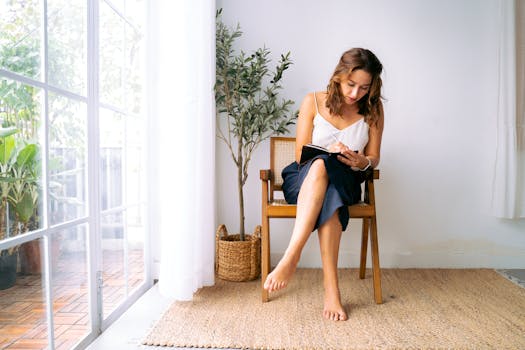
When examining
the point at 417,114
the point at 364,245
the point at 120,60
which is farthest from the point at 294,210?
the point at 417,114

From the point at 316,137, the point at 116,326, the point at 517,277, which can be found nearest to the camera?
the point at 116,326

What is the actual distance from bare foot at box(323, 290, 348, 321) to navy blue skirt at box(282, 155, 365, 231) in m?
0.29

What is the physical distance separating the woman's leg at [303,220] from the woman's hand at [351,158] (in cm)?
12

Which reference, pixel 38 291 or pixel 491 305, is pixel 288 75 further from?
pixel 38 291

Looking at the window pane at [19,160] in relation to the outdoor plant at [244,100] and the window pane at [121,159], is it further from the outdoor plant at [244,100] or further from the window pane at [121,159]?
the outdoor plant at [244,100]

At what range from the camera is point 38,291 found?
1123 millimetres

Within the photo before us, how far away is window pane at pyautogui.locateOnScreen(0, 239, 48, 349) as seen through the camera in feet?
3.19

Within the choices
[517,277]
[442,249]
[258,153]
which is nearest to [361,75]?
[258,153]

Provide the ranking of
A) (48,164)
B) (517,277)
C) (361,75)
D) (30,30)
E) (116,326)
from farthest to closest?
(517,277)
(361,75)
(116,326)
(48,164)
(30,30)

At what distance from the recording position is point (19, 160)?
3.40 ft

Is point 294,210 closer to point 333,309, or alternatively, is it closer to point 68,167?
point 333,309

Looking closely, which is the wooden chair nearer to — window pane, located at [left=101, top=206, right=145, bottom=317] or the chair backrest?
the chair backrest

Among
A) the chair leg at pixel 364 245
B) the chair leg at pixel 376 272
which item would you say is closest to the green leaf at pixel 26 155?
the chair leg at pixel 376 272

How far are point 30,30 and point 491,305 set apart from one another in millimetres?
2060
